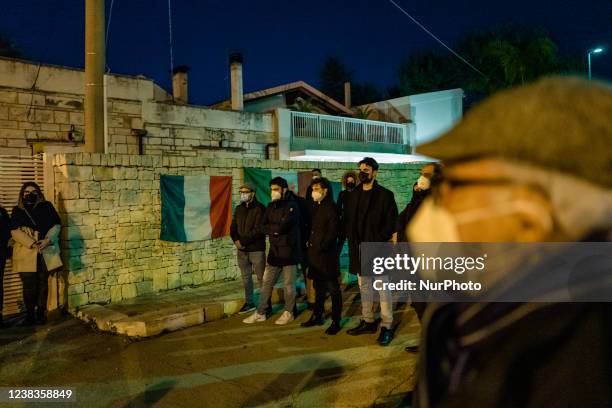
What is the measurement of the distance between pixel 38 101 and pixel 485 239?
12914 millimetres

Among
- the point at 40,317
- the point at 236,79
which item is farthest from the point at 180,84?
the point at 40,317

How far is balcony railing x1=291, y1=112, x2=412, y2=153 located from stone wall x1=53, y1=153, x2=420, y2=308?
8428 millimetres

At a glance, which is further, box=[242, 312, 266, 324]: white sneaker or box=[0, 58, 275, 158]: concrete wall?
box=[0, 58, 275, 158]: concrete wall

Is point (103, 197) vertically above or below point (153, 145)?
below

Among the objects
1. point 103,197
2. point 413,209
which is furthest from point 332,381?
point 103,197

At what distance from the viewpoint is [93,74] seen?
779cm

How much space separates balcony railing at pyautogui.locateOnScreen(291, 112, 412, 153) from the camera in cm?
1728

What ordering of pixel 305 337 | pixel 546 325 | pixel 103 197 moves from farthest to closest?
pixel 103 197 → pixel 305 337 → pixel 546 325

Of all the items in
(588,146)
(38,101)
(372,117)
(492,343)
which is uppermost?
(372,117)

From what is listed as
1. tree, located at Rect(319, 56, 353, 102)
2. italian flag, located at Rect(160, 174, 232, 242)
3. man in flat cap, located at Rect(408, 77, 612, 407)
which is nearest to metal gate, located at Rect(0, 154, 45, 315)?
italian flag, located at Rect(160, 174, 232, 242)

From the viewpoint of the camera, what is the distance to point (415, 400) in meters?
0.94

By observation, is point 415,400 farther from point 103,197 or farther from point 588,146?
point 103,197

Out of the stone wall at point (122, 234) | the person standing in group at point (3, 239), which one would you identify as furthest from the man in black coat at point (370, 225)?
the person standing in group at point (3, 239)

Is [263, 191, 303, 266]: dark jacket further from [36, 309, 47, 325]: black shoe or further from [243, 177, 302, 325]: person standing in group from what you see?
[36, 309, 47, 325]: black shoe
